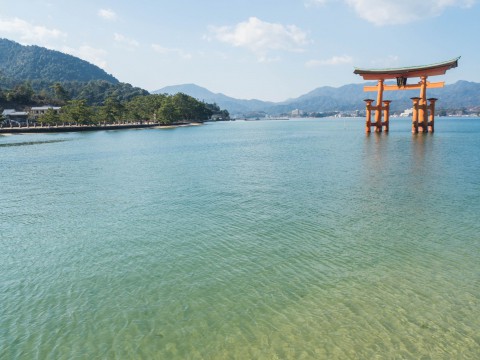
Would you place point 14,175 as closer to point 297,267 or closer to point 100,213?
point 100,213

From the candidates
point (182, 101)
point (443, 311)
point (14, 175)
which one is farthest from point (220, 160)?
point (182, 101)

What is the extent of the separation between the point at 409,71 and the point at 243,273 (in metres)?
52.3

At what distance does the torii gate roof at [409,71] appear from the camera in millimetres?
47094

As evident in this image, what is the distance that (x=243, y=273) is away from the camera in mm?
9234

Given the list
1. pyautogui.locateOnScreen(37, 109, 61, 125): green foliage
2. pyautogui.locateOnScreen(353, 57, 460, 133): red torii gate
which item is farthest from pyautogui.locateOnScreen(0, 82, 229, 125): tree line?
pyautogui.locateOnScreen(353, 57, 460, 133): red torii gate

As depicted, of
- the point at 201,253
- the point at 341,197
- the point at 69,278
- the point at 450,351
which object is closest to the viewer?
the point at 450,351

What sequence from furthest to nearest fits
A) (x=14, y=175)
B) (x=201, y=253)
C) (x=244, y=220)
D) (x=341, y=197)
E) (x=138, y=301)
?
(x=14, y=175)
(x=341, y=197)
(x=244, y=220)
(x=201, y=253)
(x=138, y=301)

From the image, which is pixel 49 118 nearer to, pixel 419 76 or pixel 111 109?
pixel 111 109

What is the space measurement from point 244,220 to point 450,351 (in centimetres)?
861

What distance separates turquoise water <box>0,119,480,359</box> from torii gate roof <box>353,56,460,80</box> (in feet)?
116

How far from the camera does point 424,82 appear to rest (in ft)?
170

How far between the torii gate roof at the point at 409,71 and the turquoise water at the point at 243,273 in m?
35.3

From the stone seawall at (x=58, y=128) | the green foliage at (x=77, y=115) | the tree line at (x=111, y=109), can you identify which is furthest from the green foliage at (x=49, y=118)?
the stone seawall at (x=58, y=128)

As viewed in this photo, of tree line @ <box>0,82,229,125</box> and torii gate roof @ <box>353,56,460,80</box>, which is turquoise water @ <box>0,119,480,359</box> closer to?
torii gate roof @ <box>353,56,460,80</box>
